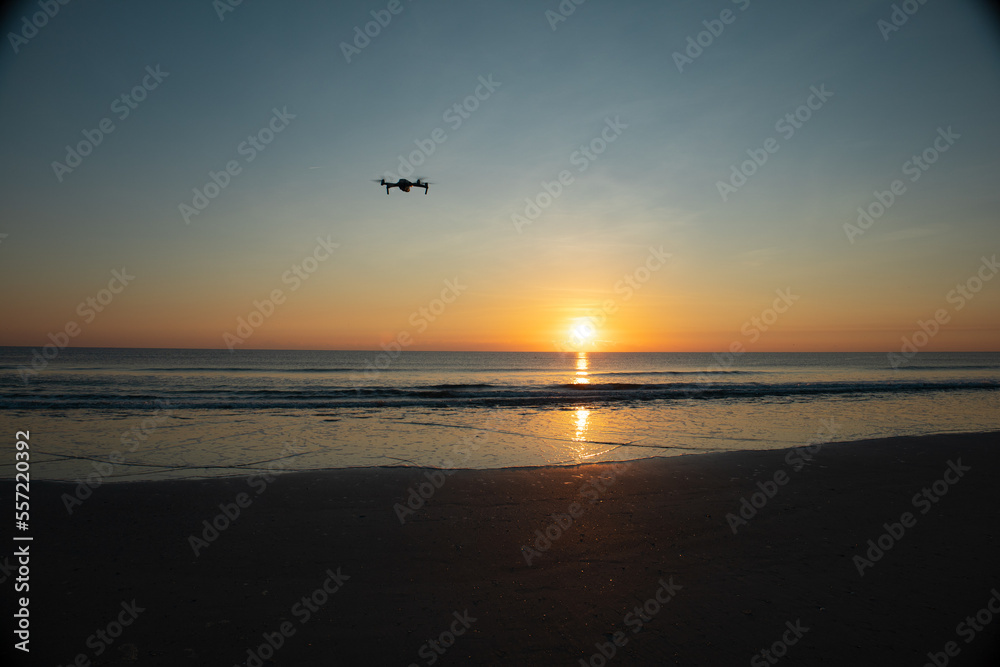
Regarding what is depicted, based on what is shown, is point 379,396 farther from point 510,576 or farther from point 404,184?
point 510,576

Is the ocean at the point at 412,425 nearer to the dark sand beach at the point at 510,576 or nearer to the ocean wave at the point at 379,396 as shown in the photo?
the ocean wave at the point at 379,396

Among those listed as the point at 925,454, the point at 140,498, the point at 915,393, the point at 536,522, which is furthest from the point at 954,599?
the point at 915,393

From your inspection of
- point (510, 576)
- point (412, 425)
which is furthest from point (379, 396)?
point (510, 576)

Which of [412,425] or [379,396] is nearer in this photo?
[412,425]

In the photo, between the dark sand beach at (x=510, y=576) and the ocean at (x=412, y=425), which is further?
the ocean at (x=412, y=425)

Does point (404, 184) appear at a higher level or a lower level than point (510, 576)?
higher

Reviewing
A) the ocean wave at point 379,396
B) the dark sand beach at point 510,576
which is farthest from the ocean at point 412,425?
the dark sand beach at point 510,576

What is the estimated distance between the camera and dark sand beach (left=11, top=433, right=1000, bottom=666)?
3812 mm

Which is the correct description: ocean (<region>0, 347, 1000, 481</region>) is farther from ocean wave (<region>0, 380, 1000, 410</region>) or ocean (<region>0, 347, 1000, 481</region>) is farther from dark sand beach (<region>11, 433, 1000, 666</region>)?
dark sand beach (<region>11, 433, 1000, 666</region>)

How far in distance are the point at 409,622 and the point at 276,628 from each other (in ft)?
3.47

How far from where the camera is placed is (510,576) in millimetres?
4922

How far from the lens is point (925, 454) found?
10898 mm

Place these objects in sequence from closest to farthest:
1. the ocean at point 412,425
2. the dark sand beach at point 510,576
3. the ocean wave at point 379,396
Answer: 1. the dark sand beach at point 510,576
2. the ocean at point 412,425
3. the ocean wave at point 379,396

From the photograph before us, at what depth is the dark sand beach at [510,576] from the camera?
12.5 ft
